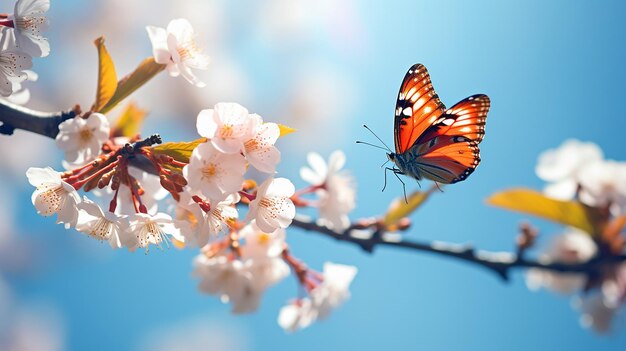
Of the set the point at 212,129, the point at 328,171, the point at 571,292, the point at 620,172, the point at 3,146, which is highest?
the point at 212,129

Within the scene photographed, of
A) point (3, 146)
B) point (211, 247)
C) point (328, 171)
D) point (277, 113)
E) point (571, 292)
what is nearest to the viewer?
point (211, 247)

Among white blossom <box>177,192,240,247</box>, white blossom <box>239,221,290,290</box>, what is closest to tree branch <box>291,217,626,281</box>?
white blossom <box>239,221,290,290</box>

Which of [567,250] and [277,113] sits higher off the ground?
[567,250]

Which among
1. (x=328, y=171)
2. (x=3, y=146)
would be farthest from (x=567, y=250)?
(x=3, y=146)

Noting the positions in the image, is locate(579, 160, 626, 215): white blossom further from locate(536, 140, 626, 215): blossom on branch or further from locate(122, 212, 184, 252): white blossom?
locate(122, 212, 184, 252): white blossom

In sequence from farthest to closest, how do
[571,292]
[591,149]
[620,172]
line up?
[571,292] < [591,149] < [620,172]

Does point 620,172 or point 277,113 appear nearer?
point 620,172

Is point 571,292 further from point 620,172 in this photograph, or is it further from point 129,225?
point 129,225
